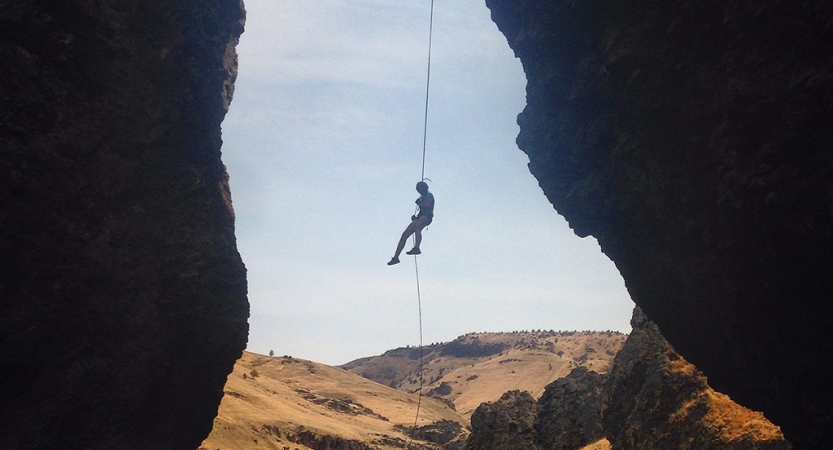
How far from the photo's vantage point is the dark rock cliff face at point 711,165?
5793mm

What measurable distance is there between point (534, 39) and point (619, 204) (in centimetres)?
299

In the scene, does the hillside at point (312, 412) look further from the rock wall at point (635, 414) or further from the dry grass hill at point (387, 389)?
the rock wall at point (635, 414)

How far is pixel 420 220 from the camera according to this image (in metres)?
13.0

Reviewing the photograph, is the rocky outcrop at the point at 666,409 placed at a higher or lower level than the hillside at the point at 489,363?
lower

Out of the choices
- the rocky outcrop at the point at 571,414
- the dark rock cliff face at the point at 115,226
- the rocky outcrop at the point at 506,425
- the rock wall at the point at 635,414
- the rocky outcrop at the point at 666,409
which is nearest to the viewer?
the dark rock cliff face at the point at 115,226

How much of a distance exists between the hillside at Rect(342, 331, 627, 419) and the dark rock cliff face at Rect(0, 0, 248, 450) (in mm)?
47043

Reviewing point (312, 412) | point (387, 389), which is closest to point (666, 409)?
point (312, 412)

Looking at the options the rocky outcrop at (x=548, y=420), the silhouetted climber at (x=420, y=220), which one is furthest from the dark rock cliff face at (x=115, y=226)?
the rocky outcrop at (x=548, y=420)

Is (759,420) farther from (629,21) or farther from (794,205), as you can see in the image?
(629,21)

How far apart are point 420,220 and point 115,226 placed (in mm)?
7074

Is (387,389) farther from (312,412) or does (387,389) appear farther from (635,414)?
(635,414)

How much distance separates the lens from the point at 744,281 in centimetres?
669

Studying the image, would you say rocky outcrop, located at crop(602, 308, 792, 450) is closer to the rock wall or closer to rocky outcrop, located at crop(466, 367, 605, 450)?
the rock wall

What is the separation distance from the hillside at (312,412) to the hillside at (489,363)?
9.57 metres
